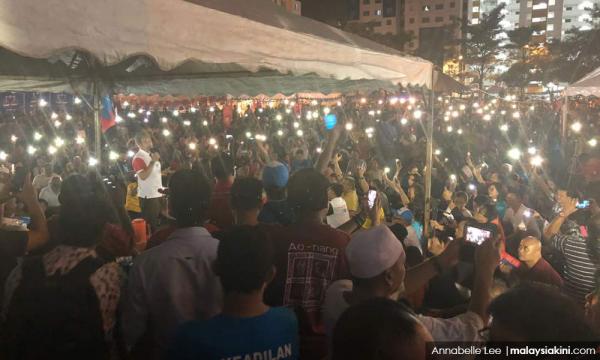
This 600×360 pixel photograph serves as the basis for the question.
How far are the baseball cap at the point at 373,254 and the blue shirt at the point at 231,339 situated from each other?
455 millimetres

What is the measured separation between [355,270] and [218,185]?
2647 mm

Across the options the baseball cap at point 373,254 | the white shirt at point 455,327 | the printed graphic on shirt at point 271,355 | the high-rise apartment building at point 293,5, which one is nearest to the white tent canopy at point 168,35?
the baseball cap at point 373,254

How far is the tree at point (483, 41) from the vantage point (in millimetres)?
57181

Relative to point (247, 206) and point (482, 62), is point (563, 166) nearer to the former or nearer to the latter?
point (247, 206)

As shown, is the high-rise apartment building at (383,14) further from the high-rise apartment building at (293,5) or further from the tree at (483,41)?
the tree at (483,41)

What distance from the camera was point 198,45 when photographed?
2830 millimetres

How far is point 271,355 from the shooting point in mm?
1941

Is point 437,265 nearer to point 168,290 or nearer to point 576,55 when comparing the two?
point 168,290

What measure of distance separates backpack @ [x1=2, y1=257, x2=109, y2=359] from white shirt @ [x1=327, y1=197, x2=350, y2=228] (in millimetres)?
3566

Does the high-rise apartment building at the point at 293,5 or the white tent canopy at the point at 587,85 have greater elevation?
the high-rise apartment building at the point at 293,5

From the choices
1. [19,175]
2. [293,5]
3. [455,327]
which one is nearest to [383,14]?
[293,5]

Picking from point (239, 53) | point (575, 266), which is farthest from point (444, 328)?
point (575, 266)

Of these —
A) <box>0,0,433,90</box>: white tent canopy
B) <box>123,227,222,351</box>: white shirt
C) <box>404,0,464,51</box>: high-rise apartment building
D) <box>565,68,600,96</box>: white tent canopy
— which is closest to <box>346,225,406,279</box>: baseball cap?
<box>123,227,222,351</box>: white shirt

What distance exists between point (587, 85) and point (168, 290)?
9684 mm
